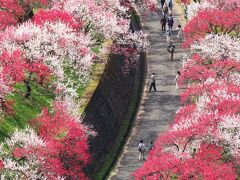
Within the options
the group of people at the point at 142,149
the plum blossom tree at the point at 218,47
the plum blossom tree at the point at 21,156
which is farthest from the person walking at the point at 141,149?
the plum blossom tree at the point at 21,156

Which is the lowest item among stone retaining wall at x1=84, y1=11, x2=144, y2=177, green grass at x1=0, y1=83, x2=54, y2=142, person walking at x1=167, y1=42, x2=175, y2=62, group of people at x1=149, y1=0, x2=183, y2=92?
stone retaining wall at x1=84, y1=11, x2=144, y2=177

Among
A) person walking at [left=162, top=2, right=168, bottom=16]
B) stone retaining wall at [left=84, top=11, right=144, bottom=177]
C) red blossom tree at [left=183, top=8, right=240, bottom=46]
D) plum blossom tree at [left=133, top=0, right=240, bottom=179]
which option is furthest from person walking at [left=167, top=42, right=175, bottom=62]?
plum blossom tree at [left=133, top=0, right=240, bottom=179]

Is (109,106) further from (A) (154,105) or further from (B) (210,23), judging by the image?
(B) (210,23)

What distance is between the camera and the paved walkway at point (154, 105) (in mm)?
52125

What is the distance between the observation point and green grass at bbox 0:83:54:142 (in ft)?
150

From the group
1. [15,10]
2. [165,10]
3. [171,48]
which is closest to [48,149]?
[15,10]

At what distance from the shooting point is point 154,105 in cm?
6075

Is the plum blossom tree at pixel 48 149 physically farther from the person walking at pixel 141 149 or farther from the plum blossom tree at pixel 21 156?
the person walking at pixel 141 149

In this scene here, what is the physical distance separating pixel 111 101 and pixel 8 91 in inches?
602

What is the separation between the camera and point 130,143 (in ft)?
181

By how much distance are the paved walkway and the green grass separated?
22.5 feet

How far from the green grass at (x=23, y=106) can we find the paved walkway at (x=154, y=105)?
687 cm

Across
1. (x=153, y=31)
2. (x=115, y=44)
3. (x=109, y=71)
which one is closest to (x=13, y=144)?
(x=109, y=71)

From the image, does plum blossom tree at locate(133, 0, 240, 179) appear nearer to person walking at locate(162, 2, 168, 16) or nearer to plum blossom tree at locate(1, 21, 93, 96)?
plum blossom tree at locate(1, 21, 93, 96)
